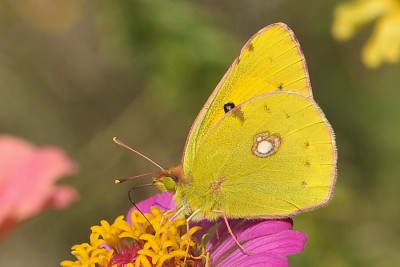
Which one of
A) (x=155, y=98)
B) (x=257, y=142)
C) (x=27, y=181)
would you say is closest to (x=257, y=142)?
(x=257, y=142)

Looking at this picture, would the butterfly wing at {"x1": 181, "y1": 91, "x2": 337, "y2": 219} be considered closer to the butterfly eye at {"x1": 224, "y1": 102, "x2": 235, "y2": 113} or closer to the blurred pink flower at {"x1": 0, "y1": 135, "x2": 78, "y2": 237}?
the butterfly eye at {"x1": 224, "y1": 102, "x2": 235, "y2": 113}

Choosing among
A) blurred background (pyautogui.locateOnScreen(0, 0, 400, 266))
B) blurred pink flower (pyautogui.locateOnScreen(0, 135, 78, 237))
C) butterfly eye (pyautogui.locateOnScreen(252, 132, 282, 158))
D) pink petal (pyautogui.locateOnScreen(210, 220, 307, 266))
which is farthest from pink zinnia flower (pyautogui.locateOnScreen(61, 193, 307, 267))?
blurred background (pyautogui.locateOnScreen(0, 0, 400, 266))

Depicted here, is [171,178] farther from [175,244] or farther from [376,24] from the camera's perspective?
[376,24]

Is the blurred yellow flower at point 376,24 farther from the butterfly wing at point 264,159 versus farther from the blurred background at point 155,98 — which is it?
the butterfly wing at point 264,159

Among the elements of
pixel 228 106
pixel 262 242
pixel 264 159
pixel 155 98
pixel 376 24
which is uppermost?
pixel 155 98

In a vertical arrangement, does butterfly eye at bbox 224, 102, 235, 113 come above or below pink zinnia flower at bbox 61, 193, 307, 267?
above

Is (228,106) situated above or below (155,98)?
below

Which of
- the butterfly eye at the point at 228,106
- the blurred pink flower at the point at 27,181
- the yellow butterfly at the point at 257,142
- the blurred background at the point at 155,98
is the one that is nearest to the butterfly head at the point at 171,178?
the yellow butterfly at the point at 257,142
